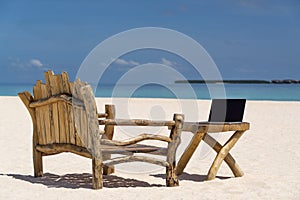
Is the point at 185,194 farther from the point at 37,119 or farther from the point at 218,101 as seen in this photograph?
the point at 37,119

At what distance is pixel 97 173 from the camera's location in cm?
552

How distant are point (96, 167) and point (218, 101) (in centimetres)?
A: 191

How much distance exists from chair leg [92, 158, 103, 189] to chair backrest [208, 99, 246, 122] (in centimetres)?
173

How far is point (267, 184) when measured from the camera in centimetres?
595

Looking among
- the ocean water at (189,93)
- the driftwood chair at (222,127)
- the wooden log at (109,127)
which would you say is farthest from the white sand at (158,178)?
the ocean water at (189,93)

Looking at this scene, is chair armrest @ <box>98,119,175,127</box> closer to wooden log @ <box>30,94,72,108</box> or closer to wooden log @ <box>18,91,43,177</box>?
wooden log @ <box>30,94,72,108</box>

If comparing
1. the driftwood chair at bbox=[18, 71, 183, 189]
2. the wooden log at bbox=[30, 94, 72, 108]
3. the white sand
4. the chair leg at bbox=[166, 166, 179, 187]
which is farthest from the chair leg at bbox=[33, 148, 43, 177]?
the chair leg at bbox=[166, 166, 179, 187]

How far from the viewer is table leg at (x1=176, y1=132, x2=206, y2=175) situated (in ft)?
20.5

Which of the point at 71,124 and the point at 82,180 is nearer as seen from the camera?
the point at 71,124

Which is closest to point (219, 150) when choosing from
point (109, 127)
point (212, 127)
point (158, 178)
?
point (212, 127)

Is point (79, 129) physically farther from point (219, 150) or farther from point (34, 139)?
point (219, 150)

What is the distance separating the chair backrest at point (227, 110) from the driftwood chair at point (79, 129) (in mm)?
811

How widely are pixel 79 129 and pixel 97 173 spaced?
0.55 m

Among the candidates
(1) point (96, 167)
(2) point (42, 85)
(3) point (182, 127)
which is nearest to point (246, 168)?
(3) point (182, 127)
